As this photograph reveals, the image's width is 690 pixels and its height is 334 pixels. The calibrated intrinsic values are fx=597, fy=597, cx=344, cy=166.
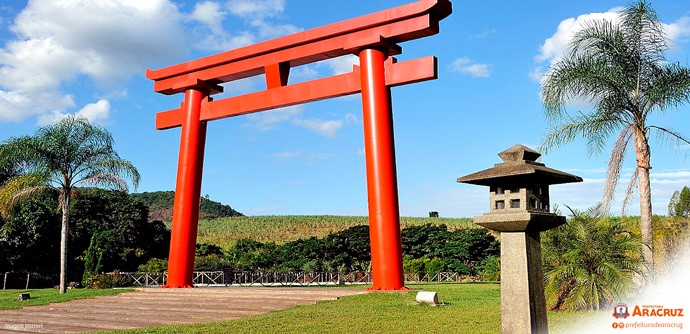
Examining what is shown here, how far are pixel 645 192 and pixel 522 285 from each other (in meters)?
7.51

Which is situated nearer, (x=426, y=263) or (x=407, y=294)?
(x=407, y=294)

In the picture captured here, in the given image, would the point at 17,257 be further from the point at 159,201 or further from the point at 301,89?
the point at 159,201

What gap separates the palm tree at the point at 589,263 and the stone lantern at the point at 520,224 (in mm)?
4420

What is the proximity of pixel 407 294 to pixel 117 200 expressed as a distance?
22755mm

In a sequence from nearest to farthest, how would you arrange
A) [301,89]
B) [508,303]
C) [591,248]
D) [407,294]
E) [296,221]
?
[508,303], [591,248], [407,294], [301,89], [296,221]

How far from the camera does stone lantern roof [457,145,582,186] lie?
20.4 ft

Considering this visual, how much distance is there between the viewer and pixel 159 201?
8825 centimetres

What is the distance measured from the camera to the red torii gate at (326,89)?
1220cm

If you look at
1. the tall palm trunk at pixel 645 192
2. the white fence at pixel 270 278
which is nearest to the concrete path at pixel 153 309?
the tall palm trunk at pixel 645 192

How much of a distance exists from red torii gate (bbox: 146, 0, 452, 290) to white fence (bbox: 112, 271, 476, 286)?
7482mm

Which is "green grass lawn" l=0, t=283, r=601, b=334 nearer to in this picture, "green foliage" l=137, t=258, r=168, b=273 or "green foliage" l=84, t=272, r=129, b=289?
"green foliage" l=84, t=272, r=129, b=289

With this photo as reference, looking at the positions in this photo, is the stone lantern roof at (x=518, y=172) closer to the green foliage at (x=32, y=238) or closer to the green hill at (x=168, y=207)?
the green foliage at (x=32, y=238)

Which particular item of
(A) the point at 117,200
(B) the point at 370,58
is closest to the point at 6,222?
(A) the point at 117,200

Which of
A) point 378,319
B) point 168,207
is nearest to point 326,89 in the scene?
point 378,319
